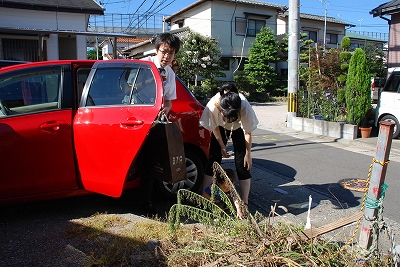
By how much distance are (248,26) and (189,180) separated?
23.5 metres

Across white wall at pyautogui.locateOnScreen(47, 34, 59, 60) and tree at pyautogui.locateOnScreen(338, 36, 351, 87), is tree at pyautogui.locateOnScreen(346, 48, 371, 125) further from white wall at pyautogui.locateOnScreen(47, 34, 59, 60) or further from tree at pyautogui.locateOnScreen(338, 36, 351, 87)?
white wall at pyautogui.locateOnScreen(47, 34, 59, 60)

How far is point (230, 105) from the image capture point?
3.44 metres

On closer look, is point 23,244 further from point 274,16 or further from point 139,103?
point 274,16

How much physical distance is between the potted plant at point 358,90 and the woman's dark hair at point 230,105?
6200 millimetres

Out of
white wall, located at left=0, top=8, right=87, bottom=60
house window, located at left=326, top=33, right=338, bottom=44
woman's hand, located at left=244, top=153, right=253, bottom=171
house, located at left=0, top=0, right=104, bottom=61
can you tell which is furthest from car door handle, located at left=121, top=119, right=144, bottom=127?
house window, located at left=326, top=33, right=338, bottom=44

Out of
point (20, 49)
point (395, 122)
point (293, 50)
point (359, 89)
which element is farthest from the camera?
point (20, 49)

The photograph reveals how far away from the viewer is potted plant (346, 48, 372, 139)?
867 centimetres

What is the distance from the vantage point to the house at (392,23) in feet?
42.4

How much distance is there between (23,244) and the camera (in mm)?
3109

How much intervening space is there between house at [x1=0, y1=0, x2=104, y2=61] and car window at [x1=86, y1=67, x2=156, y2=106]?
8.70 meters

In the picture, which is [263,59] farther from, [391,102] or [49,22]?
[391,102]

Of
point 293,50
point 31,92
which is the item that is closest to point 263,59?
point 293,50

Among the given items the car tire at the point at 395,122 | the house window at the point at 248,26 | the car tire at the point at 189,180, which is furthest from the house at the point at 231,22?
the car tire at the point at 189,180

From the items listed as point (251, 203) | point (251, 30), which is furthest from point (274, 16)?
point (251, 203)
